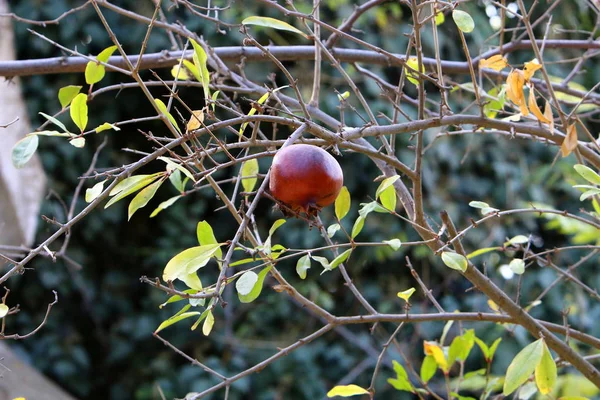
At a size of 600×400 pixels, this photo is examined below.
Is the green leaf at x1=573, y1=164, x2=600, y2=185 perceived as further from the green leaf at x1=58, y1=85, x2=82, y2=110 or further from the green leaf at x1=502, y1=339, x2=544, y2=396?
the green leaf at x1=58, y1=85, x2=82, y2=110

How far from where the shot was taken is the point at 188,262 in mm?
732

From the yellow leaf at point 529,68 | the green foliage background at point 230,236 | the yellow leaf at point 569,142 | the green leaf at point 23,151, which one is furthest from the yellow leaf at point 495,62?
the green foliage background at point 230,236

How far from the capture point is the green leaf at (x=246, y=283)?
28.6 inches

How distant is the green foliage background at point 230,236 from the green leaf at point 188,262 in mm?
1801

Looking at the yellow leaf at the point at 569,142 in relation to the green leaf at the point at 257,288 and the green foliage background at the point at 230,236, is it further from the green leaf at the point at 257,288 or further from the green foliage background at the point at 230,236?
the green foliage background at the point at 230,236

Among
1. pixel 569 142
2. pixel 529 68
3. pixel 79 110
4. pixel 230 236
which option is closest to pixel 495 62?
pixel 529 68

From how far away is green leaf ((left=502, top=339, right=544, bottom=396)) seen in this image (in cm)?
76

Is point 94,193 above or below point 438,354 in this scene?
above

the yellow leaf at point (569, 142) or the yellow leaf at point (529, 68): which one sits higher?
the yellow leaf at point (529, 68)

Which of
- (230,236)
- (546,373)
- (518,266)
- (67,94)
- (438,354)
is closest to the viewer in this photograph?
(546,373)

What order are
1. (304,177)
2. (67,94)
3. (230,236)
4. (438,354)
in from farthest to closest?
(230,236)
(438,354)
(67,94)
(304,177)

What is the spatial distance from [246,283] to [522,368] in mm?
306

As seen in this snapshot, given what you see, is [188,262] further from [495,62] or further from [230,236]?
[230,236]

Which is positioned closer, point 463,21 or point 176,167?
point 176,167
